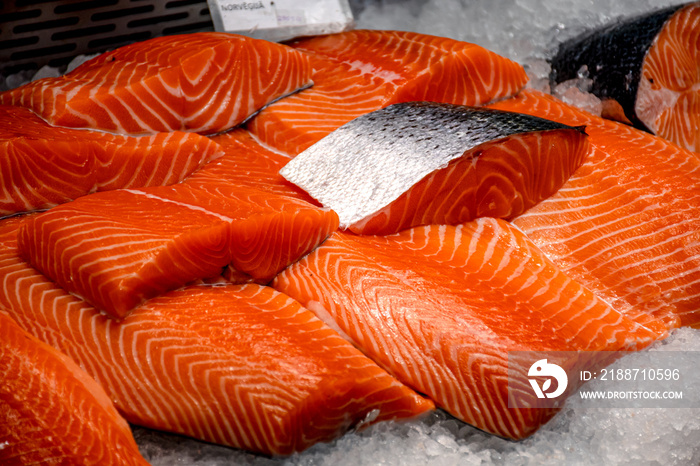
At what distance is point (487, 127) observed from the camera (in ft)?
7.10

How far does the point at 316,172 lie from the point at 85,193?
913 mm

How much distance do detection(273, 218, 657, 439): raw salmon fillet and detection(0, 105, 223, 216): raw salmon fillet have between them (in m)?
0.76

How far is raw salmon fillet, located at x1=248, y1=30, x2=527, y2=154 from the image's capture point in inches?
106

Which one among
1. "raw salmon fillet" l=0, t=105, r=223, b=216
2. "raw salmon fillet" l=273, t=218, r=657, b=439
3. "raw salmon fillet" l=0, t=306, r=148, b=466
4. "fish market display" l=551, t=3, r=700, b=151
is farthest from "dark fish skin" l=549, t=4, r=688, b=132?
"raw salmon fillet" l=0, t=306, r=148, b=466

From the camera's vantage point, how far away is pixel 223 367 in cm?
167

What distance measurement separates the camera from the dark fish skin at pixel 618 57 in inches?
113

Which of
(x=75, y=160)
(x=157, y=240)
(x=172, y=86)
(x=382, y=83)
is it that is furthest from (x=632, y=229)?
(x=75, y=160)

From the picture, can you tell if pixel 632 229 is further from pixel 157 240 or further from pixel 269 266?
pixel 157 240

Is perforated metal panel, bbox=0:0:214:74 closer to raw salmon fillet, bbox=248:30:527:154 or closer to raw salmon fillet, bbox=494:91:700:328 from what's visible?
raw salmon fillet, bbox=248:30:527:154

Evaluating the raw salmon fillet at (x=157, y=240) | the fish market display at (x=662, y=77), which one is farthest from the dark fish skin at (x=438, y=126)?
the fish market display at (x=662, y=77)

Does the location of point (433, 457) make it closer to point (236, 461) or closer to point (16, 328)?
point (236, 461)

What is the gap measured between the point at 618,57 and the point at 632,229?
3.85 ft

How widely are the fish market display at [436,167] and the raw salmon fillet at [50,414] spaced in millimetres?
995

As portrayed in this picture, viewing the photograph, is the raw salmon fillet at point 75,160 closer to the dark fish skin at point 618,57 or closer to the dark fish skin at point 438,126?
the dark fish skin at point 438,126
